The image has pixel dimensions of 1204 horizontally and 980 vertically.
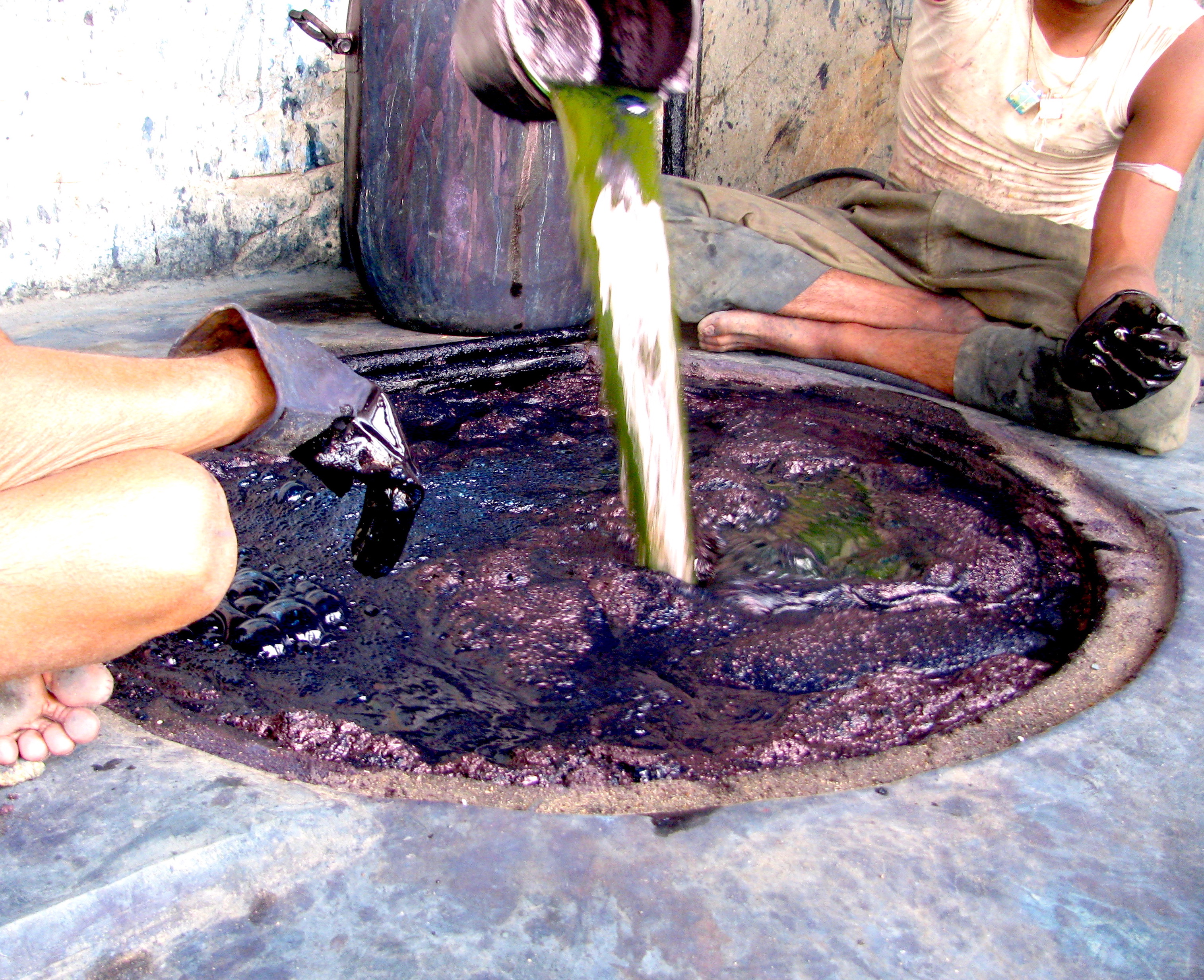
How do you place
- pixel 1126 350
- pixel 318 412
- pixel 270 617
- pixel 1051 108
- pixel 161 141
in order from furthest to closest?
pixel 161 141 → pixel 1051 108 → pixel 1126 350 → pixel 270 617 → pixel 318 412

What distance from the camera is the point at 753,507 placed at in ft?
6.50

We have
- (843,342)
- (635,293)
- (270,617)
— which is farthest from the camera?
(843,342)

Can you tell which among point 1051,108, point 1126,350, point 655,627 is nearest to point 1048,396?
point 1126,350

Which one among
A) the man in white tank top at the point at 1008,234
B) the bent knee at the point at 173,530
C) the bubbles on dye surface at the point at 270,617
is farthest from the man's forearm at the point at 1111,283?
the bent knee at the point at 173,530

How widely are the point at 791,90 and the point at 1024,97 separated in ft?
4.16

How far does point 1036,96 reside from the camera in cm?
276

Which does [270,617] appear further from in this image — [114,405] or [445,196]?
[445,196]

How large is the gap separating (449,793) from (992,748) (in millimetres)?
674

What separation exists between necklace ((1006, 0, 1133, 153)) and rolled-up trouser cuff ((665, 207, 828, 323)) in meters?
0.69

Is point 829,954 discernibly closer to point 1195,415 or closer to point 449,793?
point 449,793

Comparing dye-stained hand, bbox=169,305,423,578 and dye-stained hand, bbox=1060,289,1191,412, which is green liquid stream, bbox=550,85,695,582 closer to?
dye-stained hand, bbox=169,305,423,578

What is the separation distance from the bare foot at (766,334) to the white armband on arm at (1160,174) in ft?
2.81

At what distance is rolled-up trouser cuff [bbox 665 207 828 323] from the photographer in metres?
2.97

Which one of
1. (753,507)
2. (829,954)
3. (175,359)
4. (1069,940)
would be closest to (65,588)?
(175,359)
